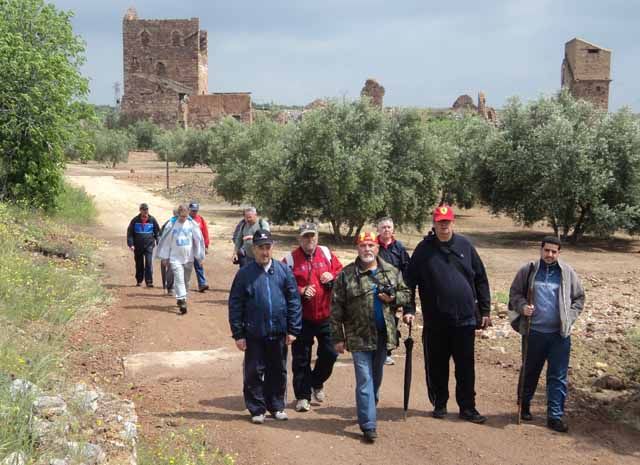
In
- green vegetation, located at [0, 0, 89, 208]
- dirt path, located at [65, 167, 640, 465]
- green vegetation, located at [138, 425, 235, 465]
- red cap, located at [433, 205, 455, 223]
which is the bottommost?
dirt path, located at [65, 167, 640, 465]

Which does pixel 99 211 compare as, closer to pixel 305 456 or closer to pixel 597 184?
pixel 597 184

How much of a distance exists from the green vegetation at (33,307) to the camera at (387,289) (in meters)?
2.85

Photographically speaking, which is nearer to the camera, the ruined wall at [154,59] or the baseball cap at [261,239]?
the baseball cap at [261,239]

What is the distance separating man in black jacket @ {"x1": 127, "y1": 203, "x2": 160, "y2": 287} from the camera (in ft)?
44.1

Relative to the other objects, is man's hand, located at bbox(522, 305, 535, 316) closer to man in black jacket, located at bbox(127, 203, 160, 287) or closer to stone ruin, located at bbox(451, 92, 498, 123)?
man in black jacket, located at bbox(127, 203, 160, 287)

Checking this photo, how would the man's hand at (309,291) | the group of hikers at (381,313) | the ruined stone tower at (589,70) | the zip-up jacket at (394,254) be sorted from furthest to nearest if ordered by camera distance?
the ruined stone tower at (589,70) < the zip-up jacket at (394,254) < the man's hand at (309,291) < the group of hikers at (381,313)

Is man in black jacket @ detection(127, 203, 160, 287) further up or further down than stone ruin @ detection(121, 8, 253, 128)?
further down

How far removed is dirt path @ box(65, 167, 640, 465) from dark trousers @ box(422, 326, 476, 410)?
23 cm

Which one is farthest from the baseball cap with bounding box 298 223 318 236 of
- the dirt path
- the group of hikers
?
the dirt path

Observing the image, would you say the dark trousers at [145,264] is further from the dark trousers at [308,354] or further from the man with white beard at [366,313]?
the man with white beard at [366,313]

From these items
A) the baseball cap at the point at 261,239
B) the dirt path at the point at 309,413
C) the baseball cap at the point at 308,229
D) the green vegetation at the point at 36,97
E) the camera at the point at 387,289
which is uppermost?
the green vegetation at the point at 36,97

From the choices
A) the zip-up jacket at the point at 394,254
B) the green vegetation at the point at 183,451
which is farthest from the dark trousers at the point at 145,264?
the green vegetation at the point at 183,451

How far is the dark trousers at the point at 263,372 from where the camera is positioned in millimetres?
6469

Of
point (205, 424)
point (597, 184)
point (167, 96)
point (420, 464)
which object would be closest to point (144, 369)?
point (205, 424)
